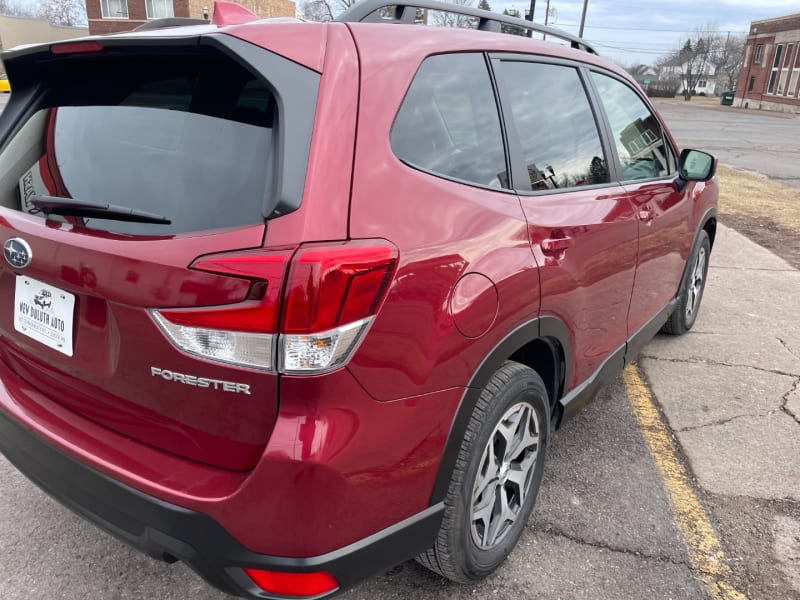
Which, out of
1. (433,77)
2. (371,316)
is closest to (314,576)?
(371,316)

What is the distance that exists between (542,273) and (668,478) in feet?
4.91

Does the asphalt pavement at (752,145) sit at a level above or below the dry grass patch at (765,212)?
below

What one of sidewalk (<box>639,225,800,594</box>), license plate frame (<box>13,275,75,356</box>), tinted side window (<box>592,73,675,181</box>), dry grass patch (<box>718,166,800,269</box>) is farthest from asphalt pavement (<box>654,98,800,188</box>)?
license plate frame (<box>13,275,75,356</box>)

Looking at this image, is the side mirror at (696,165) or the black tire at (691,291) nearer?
the side mirror at (696,165)

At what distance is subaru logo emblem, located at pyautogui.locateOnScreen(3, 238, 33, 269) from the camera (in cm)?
181

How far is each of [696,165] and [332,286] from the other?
3020 millimetres

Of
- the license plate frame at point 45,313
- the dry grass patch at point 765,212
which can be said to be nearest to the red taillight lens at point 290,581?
the license plate frame at point 45,313

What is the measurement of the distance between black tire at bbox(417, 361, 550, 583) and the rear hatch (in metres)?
0.73

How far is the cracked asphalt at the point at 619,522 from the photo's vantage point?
2281 millimetres

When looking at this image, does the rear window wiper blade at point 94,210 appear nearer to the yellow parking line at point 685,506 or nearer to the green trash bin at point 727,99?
the yellow parking line at point 685,506

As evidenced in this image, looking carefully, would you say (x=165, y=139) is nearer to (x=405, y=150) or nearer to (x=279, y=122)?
(x=279, y=122)

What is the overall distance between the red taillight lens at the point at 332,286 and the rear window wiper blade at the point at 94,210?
1.40 feet

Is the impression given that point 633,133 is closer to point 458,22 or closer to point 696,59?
point 458,22

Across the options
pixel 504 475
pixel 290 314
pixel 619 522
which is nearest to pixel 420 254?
pixel 290 314
